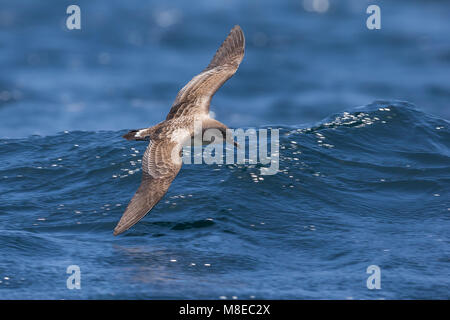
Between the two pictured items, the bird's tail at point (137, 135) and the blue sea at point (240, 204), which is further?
the bird's tail at point (137, 135)

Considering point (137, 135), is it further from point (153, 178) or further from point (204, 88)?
point (204, 88)

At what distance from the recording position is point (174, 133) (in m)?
11.3

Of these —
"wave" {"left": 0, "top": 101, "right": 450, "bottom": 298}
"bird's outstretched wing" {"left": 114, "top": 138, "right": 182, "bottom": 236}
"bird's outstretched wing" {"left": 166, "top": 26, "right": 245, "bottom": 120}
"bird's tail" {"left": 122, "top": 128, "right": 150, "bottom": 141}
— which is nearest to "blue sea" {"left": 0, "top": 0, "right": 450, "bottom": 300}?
"wave" {"left": 0, "top": 101, "right": 450, "bottom": 298}

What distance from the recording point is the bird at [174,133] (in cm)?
1013

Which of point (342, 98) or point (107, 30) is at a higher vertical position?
point (107, 30)

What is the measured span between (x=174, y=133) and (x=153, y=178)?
1.11 m

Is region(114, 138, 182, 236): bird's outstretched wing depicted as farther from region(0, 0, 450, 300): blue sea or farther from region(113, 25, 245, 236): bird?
region(0, 0, 450, 300): blue sea

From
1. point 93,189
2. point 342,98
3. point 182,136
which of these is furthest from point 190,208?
point 342,98

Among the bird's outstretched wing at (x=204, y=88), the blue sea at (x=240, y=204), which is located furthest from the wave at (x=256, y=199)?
the bird's outstretched wing at (x=204, y=88)

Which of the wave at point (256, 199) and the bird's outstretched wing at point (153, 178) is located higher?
the bird's outstretched wing at point (153, 178)

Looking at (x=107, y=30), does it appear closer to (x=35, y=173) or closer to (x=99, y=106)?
(x=99, y=106)

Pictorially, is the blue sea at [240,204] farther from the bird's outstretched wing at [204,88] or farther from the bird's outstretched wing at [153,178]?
the bird's outstretched wing at [204,88]

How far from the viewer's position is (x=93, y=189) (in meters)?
12.7
